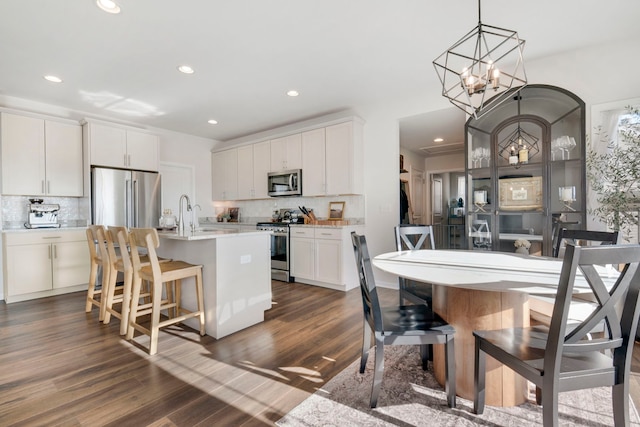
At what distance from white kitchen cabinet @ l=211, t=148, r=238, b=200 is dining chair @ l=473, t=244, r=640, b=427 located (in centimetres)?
544

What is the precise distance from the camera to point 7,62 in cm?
301

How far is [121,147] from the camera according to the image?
4.60 m

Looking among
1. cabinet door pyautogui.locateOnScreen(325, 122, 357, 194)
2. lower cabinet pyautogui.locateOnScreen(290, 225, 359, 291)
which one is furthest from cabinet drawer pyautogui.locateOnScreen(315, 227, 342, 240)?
cabinet door pyautogui.locateOnScreen(325, 122, 357, 194)

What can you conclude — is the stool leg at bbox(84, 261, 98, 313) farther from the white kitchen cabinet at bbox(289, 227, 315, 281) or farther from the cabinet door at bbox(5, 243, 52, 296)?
the white kitchen cabinet at bbox(289, 227, 315, 281)

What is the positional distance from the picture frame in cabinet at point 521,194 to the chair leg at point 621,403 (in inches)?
92.0

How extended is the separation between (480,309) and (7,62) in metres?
4.78

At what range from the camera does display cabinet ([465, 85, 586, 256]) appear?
2965mm

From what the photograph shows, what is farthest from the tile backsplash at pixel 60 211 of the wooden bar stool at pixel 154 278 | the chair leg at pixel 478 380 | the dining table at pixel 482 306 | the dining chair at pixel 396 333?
the chair leg at pixel 478 380

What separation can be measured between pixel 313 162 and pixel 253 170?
1.46 m

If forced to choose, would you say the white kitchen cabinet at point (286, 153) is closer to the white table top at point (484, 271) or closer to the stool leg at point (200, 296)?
the stool leg at point (200, 296)

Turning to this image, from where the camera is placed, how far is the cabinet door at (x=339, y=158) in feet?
14.1

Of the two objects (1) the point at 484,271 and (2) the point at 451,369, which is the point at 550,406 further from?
(1) the point at 484,271

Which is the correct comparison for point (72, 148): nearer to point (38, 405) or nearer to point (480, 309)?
point (38, 405)


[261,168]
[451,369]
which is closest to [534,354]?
[451,369]
